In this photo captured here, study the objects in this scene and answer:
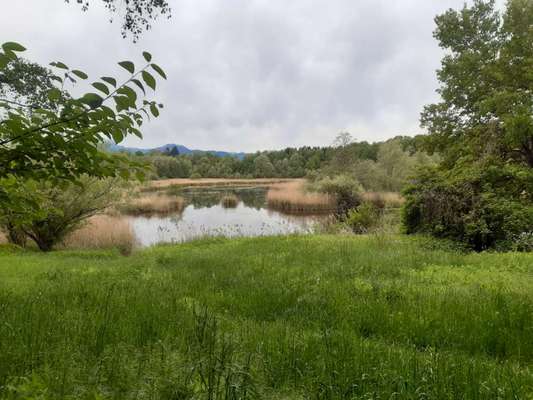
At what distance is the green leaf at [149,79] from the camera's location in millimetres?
2074

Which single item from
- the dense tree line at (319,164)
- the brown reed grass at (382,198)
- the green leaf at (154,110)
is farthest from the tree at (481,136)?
the green leaf at (154,110)

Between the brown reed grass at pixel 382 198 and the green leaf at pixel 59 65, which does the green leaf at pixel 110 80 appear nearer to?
the green leaf at pixel 59 65

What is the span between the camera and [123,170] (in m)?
2.54

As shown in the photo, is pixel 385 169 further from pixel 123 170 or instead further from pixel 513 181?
pixel 123 170

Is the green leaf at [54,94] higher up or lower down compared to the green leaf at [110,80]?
lower down

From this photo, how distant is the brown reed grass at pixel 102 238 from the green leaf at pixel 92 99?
1379cm

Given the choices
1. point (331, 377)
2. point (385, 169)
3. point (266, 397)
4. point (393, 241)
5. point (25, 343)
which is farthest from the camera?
point (385, 169)

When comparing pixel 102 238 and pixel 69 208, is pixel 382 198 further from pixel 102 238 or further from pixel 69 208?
pixel 69 208

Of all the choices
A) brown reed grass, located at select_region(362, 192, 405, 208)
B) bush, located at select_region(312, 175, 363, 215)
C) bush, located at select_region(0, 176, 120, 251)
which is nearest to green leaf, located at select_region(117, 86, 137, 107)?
bush, located at select_region(0, 176, 120, 251)

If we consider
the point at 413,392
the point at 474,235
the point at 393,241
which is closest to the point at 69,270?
the point at 413,392

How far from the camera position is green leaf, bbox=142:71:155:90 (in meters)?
2.07

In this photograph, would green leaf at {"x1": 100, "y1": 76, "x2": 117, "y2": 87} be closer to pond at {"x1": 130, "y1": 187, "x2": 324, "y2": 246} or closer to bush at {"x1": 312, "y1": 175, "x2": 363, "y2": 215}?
pond at {"x1": 130, "y1": 187, "x2": 324, "y2": 246}

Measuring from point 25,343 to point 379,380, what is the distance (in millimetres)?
2680

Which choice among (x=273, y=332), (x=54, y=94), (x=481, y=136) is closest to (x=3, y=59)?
(x=54, y=94)
